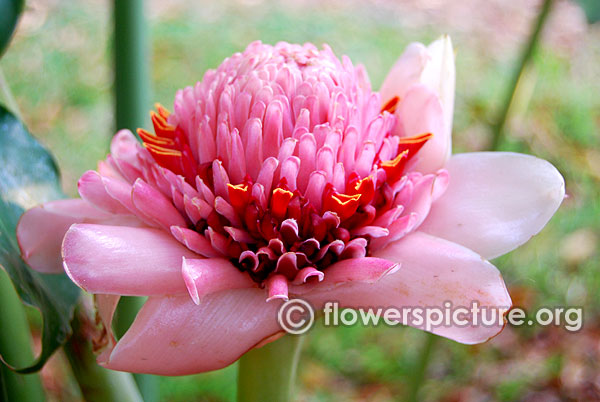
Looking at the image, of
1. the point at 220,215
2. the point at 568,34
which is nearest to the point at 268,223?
the point at 220,215

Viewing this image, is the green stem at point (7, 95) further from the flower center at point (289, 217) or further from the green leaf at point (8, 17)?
the flower center at point (289, 217)

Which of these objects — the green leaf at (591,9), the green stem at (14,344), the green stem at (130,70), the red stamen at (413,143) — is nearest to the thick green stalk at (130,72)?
the green stem at (130,70)

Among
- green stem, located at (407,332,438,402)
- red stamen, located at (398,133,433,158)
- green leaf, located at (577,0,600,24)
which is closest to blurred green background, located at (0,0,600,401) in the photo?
green leaf, located at (577,0,600,24)

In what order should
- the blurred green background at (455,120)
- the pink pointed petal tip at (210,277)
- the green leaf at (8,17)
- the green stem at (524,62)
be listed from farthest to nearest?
the blurred green background at (455,120) < the green stem at (524,62) < the green leaf at (8,17) < the pink pointed petal tip at (210,277)

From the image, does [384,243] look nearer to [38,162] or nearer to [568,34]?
[38,162]

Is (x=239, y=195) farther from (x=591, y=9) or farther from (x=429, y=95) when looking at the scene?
(x=591, y=9)

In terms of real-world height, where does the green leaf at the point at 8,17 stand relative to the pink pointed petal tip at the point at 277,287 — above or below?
above

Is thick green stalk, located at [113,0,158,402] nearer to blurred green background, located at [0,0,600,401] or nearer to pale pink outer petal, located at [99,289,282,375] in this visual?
pale pink outer petal, located at [99,289,282,375]
